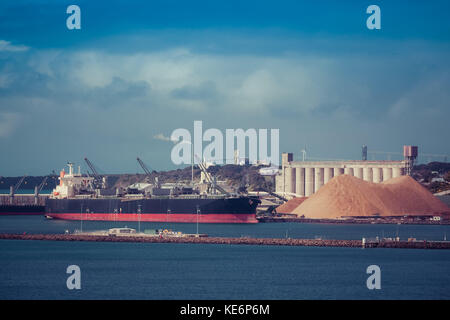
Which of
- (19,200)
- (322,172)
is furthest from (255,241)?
(19,200)

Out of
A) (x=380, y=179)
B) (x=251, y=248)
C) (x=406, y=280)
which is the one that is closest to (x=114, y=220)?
(x=251, y=248)

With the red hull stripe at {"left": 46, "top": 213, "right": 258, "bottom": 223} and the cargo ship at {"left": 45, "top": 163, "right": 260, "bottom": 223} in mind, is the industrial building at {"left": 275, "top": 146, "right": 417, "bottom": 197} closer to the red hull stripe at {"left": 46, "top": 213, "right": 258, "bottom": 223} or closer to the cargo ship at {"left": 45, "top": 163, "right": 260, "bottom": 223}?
the cargo ship at {"left": 45, "top": 163, "right": 260, "bottom": 223}

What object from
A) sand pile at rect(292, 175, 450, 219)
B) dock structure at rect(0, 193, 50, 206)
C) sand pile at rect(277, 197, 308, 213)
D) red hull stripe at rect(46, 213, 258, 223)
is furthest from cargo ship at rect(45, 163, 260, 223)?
dock structure at rect(0, 193, 50, 206)
